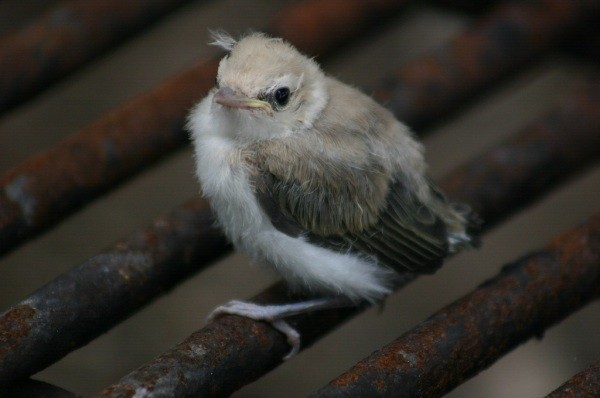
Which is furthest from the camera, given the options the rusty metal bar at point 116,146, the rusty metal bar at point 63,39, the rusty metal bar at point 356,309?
the rusty metal bar at point 63,39

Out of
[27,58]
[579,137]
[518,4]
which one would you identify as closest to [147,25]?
[27,58]

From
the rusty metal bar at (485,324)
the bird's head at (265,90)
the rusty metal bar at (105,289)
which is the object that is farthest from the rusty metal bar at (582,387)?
the rusty metal bar at (105,289)

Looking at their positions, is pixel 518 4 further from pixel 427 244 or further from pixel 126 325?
pixel 126 325

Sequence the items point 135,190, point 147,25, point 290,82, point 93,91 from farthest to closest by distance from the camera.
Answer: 1. point 93,91
2. point 135,190
3. point 147,25
4. point 290,82

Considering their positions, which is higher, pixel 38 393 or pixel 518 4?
pixel 518 4

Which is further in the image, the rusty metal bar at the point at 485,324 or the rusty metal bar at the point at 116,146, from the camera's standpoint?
the rusty metal bar at the point at 116,146

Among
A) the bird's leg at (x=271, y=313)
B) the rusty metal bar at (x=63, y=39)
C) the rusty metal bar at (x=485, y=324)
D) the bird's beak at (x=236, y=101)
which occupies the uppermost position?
the rusty metal bar at (x=63, y=39)

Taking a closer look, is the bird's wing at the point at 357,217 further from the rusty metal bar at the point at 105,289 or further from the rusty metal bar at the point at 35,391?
the rusty metal bar at the point at 35,391
